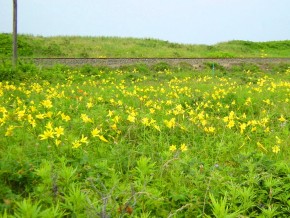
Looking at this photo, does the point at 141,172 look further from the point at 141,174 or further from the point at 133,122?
the point at 133,122

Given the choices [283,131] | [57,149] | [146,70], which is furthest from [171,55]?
[57,149]

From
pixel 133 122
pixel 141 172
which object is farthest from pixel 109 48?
pixel 141 172

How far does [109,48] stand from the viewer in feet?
80.5

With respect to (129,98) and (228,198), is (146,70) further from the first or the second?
(228,198)

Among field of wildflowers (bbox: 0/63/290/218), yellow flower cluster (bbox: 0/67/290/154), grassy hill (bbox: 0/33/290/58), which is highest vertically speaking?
grassy hill (bbox: 0/33/290/58)

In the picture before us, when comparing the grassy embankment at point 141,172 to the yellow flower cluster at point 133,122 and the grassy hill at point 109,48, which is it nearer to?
the yellow flower cluster at point 133,122

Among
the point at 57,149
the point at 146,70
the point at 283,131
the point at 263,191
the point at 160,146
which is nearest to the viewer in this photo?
the point at 263,191

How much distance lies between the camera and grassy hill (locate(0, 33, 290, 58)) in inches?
861

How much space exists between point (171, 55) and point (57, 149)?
2133 centimetres

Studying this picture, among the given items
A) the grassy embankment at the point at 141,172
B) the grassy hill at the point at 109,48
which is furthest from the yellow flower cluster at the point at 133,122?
the grassy hill at the point at 109,48

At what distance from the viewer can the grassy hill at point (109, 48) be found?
21.9 metres

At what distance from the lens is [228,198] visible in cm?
266

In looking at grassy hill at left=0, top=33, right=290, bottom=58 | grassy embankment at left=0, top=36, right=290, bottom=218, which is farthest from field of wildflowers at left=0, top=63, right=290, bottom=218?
grassy hill at left=0, top=33, right=290, bottom=58

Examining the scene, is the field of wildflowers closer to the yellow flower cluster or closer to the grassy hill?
the yellow flower cluster
